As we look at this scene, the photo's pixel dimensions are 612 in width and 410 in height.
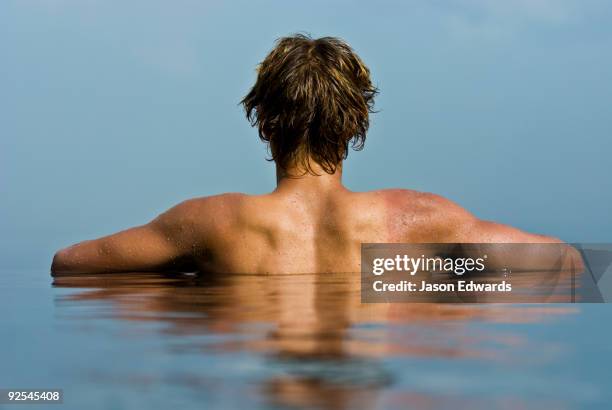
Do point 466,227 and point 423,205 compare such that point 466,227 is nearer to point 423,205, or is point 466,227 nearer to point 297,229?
point 423,205

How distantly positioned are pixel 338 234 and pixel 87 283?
1588mm

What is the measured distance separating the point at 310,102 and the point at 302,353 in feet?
9.62

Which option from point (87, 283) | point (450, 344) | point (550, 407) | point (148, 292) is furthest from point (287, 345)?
point (87, 283)

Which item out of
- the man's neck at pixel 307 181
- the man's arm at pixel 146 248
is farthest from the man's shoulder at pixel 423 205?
the man's arm at pixel 146 248

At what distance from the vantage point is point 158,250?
5.01 m

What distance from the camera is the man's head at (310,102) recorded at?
503 cm

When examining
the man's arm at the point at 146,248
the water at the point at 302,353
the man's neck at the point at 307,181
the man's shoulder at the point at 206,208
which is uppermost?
the man's neck at the point at 307,181

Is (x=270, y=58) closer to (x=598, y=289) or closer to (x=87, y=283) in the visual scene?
(x=87, y=283)

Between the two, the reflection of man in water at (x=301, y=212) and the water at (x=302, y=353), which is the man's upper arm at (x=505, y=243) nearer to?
the reflection of man in water at (x=301, y=212)

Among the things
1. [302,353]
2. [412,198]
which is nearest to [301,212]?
[412,198]

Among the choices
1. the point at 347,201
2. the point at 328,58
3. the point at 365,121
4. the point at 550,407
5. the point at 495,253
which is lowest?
the point at 550,407

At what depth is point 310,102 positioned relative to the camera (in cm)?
505

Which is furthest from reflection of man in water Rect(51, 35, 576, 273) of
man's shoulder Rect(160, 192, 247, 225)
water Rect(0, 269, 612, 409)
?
water Rect(0, 269, 612, 409)

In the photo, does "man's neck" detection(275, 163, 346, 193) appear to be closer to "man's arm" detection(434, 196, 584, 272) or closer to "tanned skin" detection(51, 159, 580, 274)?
"tanned skin" detection(51, 159, 580, 274)
